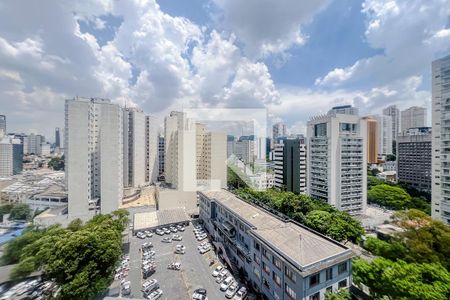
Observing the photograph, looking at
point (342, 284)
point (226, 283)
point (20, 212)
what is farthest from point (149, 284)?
point (20, 212)

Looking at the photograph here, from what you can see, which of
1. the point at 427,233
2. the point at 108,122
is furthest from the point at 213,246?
the point at 108,122

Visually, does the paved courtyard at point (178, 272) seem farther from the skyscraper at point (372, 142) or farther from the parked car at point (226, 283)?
the skyscraper at point (372, 142)

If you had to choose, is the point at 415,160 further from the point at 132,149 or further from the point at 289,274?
the point at 132,149

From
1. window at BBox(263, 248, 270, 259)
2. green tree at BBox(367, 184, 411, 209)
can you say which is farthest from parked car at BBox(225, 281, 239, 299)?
green tree at BBox(367, 184, 411, 209)

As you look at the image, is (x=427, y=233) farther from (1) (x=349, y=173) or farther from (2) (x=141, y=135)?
(2) (x=141, y=135)

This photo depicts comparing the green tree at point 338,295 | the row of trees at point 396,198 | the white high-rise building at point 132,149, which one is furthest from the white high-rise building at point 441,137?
the white high-rise building at point 132,149

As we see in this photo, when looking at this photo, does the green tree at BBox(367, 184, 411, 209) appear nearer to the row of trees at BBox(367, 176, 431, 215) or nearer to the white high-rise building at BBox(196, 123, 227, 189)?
the row of trees at BBox(367, 176, 431, 215)
